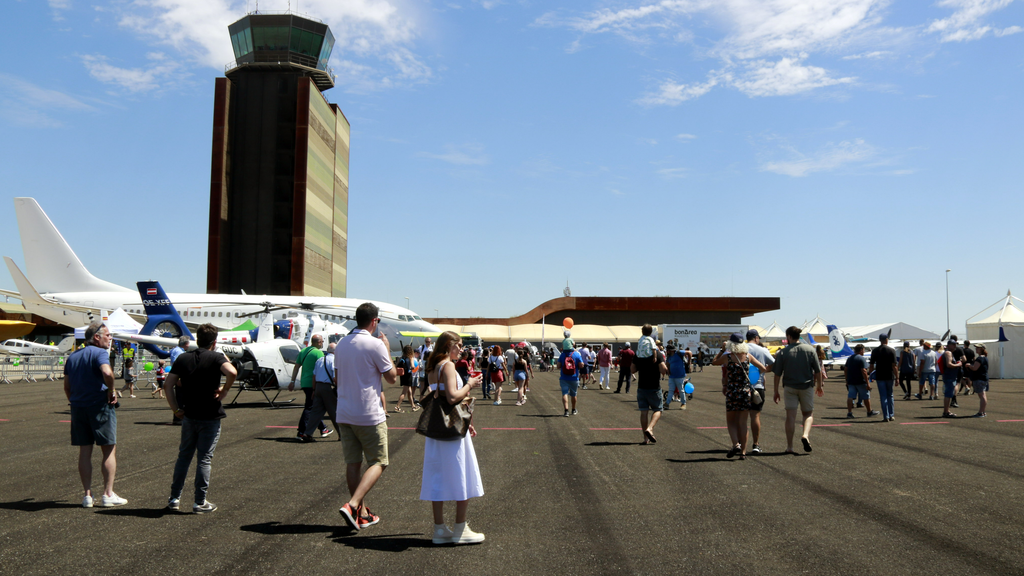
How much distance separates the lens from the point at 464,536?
482 cm

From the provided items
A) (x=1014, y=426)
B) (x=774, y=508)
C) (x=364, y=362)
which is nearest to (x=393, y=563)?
(x=364, y=362)

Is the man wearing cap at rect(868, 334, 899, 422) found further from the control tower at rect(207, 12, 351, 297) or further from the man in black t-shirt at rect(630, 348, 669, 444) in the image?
the control tower at rect(207, 12, 351, 297)

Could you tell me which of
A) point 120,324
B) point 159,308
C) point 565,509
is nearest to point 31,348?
point 159,308

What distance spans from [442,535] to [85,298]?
42793 millimetres

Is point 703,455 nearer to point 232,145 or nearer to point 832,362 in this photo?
point 832,362

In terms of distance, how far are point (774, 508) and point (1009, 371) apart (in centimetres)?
3583

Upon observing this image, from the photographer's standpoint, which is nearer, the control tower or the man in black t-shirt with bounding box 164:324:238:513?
the man in black t-shirt with bounding box 164:324:238:513

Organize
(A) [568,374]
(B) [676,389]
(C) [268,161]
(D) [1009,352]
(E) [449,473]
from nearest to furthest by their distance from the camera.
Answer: (E) [449,473] < (A) [568,374] < (B) [676,389] < (D) [1009,352] < (C) [268,161]

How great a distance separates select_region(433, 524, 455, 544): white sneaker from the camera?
4.82 metres

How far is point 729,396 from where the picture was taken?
347 inches

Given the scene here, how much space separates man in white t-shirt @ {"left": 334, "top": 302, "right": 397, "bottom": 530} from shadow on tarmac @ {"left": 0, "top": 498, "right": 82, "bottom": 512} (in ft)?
9.11

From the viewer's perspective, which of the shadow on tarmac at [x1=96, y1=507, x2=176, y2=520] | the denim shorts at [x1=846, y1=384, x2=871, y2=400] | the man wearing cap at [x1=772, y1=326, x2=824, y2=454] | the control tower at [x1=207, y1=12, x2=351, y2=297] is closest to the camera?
the shadow on tarmac at [x1=96, y1=507, x2=176, y2=520]

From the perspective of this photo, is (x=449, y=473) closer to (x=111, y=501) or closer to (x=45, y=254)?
(x=111, y=501)

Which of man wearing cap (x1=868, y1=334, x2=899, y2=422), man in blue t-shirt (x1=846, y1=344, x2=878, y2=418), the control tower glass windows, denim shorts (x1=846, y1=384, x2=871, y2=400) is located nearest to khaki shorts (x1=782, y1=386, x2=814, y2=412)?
man wearing cap (x1=868, y1=334, x2=899, y2=422)
